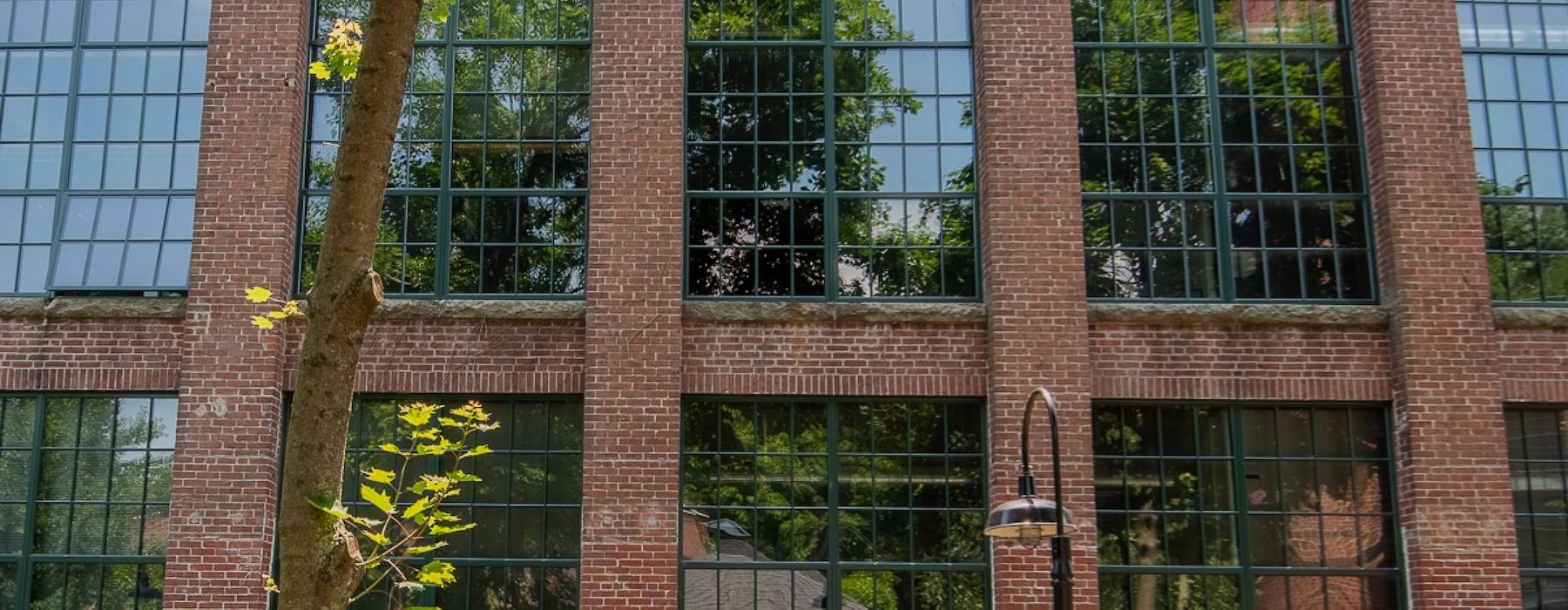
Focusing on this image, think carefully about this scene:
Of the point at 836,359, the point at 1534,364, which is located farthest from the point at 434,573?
the point at 1534,364

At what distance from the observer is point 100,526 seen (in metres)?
12.4

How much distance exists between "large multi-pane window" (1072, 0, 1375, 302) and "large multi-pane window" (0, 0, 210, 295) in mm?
8880

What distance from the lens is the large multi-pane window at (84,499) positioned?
12250mm

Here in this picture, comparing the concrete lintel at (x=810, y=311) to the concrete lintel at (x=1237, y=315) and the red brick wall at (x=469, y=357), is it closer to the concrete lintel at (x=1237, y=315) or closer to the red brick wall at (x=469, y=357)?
the red brick wall at (x=469, y=357)

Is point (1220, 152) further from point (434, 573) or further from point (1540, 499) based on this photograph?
point (434, 573)

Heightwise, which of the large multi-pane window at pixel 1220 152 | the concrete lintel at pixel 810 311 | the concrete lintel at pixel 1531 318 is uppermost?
the large multi-pane window at pixel 1220 152

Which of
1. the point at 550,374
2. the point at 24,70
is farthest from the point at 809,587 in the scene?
the point at 24,70

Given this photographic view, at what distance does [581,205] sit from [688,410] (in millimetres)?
2264

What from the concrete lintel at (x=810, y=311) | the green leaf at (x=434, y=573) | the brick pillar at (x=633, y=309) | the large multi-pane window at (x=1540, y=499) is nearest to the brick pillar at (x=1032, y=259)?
the concrete lintel at (x=810, y=311)

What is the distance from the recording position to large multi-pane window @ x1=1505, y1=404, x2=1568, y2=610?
12445 mm

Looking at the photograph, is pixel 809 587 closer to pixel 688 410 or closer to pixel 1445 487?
pixel 688 410

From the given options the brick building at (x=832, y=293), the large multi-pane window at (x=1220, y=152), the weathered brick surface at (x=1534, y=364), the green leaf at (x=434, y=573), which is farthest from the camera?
the large multi-pane window at (x=1220, y=152)

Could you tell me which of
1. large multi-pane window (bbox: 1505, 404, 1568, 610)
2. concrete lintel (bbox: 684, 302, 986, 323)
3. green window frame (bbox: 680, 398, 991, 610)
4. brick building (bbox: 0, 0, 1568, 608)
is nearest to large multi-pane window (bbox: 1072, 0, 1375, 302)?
brick building (bbox: 0, 0, 1568, 608)

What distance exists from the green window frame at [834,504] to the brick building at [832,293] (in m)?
0.04
